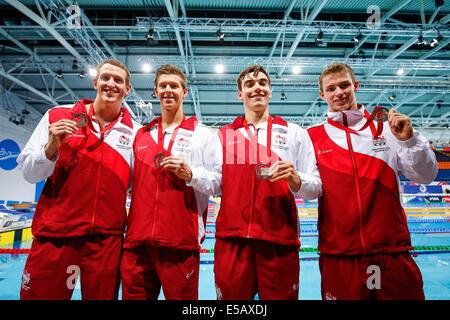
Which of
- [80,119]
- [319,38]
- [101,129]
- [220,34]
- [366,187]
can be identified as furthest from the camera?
[319,38]

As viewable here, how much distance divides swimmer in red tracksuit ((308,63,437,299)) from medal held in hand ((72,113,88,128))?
175cm

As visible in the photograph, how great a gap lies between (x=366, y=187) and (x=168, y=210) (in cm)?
138

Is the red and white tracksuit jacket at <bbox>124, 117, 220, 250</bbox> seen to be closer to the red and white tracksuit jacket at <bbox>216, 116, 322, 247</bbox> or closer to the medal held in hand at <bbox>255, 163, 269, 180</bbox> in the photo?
the red and white tracksuit jacket at <bbox>216, 116, 322, 247</bbox>

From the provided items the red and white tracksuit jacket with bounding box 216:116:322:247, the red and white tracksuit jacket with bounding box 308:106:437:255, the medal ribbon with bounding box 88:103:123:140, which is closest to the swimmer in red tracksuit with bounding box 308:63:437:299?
the red and white tracksuit jacket with bounding box 308:106:437:255

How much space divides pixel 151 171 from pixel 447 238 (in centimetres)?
891

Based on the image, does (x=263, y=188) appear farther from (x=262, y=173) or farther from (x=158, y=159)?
(x=158, y=159)

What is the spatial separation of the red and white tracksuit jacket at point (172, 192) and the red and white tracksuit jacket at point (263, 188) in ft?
0.50

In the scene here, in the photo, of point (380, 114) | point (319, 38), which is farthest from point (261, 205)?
point (319, 38)

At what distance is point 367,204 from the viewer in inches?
65.5

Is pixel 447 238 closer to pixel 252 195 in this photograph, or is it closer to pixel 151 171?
pixel 252 195

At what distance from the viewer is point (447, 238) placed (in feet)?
23.1

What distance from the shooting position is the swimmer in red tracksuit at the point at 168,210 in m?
1.64

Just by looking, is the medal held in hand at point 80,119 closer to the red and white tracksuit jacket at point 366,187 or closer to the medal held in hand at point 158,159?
the medal held in hand at point 158,159

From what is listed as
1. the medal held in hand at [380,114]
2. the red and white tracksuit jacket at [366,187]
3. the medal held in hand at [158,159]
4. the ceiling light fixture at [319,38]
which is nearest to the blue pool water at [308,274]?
the red and white tracksuit jacket at [366,187]
